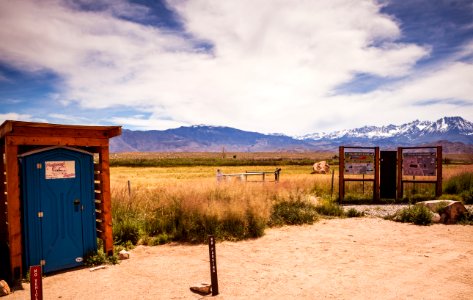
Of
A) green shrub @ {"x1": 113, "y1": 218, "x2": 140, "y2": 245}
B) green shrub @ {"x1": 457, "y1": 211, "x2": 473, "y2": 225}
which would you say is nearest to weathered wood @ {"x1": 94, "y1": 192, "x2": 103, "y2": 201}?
green shrub @ {"x1": 113, "y1": 218, "x2": 140, "y2": 245}

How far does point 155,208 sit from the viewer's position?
10.4m

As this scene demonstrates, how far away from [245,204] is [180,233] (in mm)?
1939

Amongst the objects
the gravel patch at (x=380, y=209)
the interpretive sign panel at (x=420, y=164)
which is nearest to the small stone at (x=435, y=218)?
the gravel patch at (x=380, y=209)

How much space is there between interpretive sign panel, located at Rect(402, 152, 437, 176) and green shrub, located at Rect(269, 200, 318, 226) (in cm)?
602

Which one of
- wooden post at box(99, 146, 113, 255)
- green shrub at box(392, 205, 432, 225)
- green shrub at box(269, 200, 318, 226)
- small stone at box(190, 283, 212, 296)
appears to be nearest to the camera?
small stone at box(190, 283, 212, 296)

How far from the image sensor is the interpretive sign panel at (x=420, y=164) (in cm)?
1532

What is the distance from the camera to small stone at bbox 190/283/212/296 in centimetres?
568

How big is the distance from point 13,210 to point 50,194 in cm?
68

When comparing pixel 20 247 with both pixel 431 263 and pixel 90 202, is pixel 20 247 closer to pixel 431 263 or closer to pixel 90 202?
pixel 90 202

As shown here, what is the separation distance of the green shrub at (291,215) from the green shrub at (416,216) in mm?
2567

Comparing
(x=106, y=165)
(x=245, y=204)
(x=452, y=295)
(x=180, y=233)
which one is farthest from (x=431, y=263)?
(x=106, y=165)

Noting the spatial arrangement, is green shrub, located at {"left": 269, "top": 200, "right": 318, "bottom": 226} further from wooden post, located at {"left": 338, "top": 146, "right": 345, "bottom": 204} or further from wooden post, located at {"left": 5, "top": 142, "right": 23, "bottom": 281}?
wooden post, located at {"left": 5, "top": 142, "right": 23, "bottom": 281}

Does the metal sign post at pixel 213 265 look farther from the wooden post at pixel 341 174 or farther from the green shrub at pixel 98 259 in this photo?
the wooden post at pixel 341 174

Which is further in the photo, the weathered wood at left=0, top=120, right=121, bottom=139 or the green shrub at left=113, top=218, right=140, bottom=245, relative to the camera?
the green shrub at left=113, top=218, right=140, bottom=245
